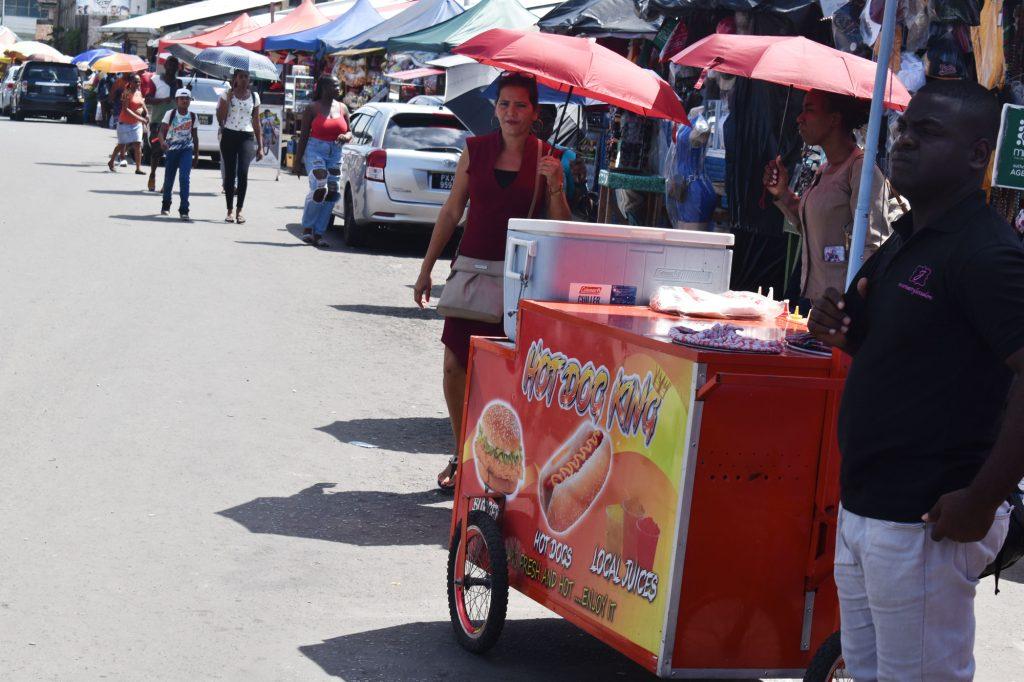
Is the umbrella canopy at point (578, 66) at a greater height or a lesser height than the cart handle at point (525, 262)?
greater

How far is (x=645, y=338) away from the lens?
13.9ft

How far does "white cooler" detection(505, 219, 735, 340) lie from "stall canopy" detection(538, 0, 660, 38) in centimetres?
954

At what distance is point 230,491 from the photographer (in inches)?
265

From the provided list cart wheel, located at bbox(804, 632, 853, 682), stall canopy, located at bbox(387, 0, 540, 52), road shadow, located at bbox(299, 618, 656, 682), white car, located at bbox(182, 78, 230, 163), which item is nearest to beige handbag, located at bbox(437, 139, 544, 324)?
road shadow, located at bbox(299, 618, 656, 682)

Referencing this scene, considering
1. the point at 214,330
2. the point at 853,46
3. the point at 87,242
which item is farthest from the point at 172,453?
the point at 87,242

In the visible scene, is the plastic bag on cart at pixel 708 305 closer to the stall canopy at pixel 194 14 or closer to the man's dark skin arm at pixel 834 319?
the man's dark skin arm at pixel 834 319

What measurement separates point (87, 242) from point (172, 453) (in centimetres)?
881

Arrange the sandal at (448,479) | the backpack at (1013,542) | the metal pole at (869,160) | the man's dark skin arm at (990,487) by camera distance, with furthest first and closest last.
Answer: the sandal at (448,479) → the metal pole at (869,160) → the backpack at (1013,542) → the man's dark skin arm at (990,487)

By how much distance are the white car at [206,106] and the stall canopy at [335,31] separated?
5.03 ft

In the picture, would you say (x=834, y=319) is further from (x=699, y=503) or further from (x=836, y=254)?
(x=836, y=254)

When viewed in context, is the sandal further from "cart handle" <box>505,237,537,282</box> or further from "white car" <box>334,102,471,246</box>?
"white car" <box>334,102,471,246</box>

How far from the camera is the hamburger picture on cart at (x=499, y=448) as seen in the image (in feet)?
16.5

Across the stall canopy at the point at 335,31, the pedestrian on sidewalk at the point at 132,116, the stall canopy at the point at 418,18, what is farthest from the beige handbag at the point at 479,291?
the stall canopy at the point at 335,31

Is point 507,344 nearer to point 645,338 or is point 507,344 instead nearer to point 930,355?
point 645,338
